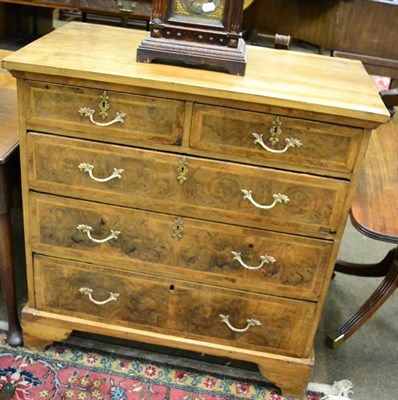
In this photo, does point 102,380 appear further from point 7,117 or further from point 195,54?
point 195,54

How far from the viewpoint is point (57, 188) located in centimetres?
137

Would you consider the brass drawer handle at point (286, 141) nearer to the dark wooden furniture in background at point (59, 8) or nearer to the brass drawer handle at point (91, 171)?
the brass drawer handle at point (91, 171)

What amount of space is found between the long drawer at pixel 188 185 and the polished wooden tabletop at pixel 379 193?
0.17 metres

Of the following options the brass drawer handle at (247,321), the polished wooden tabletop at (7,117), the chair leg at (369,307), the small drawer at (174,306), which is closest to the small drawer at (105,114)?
the polished wooden tabletop at (7,117)

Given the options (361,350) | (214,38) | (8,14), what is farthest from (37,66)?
(8,14)

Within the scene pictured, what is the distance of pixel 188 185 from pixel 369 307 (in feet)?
2.53

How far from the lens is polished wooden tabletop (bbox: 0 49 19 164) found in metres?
1.40

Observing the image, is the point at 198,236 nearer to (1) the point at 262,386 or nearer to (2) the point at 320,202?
(2) the point at 320,202

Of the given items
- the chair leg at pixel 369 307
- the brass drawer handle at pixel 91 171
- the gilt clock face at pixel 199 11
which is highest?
the gilt clock face at pixel 199 11

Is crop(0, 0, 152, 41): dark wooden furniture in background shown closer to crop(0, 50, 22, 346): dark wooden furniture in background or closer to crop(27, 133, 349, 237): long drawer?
crop(0, 50, 22, 346): dark wooden furniture in background

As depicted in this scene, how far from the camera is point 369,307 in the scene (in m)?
1.68

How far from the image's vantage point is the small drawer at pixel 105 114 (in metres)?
1.24

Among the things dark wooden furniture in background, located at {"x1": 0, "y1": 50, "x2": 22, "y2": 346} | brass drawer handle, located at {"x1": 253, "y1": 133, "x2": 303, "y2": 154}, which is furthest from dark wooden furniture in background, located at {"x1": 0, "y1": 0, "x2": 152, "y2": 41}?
brass drawer handle, located at {"x1": 253, "y1": 133, "x2": 303, "y2": 154}

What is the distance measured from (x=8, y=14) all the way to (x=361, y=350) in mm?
2725
